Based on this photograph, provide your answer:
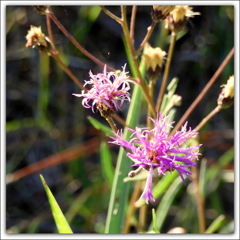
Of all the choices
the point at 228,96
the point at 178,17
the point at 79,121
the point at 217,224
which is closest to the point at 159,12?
the point at 178,17

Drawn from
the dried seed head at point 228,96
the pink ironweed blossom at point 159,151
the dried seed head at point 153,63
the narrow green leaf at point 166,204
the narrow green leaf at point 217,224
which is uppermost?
the dried seed head at point 153,63

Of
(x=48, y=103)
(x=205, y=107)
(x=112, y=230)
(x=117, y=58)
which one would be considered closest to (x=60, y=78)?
(x=48, y=103)

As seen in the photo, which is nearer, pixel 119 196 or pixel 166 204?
pixel 119 196

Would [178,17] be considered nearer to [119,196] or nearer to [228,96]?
[228,96]

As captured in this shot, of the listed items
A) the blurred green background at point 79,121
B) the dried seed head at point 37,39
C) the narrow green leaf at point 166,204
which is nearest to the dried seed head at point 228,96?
the narrow green leaf at point 166,204

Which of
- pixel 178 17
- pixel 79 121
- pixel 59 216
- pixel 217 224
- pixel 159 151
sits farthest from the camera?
pixel 79 121

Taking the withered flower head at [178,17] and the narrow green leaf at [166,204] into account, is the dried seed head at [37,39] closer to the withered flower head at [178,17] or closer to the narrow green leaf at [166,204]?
the withered flower head at [178,17]

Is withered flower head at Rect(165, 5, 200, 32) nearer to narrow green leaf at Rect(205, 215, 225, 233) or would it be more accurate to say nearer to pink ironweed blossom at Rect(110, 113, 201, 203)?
pink ironweed blossom at Rect(110, 113, 201, 203)

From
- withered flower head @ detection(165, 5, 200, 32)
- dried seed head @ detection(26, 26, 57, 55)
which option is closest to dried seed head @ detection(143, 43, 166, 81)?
withered flower head @ detection(165, 5, 200, 32)
